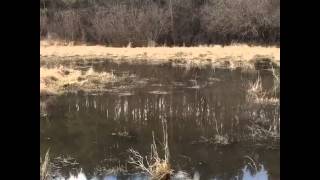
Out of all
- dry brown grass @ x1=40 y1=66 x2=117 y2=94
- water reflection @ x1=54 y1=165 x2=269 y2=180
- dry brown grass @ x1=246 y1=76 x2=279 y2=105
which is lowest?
water reflection @ x1=54 y1=165 x2=269 y2=180

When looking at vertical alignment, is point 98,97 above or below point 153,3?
below

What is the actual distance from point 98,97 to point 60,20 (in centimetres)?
510

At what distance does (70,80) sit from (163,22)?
4.14 meters

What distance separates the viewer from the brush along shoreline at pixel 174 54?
8.23 metres

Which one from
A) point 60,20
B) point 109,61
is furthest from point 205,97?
point 60,20

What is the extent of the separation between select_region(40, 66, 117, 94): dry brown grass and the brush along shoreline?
1.24 meters

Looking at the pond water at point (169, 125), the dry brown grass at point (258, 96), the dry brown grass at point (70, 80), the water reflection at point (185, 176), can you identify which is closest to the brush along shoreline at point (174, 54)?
the pond water at point (169, 125)

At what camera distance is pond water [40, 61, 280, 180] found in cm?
458

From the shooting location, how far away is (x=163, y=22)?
10609 mm

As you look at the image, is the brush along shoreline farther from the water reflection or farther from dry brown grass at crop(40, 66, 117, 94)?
the water reflection

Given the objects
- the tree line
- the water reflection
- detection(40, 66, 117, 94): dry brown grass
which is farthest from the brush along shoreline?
the water reflection
